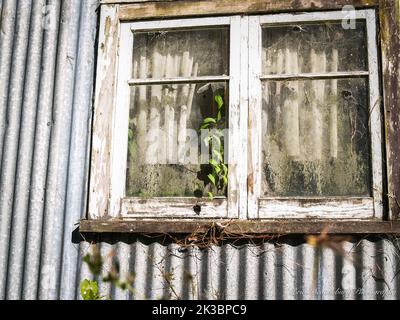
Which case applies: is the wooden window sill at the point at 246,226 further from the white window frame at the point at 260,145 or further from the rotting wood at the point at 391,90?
the rotting wood at the point at 391,90

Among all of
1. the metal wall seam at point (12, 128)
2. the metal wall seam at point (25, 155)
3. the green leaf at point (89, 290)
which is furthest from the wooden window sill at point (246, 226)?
the metal wall seam at point (12, 128)

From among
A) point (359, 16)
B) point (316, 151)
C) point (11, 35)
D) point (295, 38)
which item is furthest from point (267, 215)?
point (11, 35)

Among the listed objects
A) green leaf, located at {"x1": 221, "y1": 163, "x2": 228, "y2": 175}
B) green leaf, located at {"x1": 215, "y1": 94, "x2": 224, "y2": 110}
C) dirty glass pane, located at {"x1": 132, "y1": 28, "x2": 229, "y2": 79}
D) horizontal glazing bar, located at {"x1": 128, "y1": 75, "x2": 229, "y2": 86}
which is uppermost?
dirty glass pane, located at {"x1": 132, "y1": 28, "x2": 229, "y2": 79}

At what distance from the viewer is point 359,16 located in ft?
11.9

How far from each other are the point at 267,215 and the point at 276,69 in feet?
3.47

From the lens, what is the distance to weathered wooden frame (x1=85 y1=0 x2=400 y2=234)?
3309mm

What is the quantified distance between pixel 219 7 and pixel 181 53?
17.1 inches

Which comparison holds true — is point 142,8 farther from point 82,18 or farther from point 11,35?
point 11,35

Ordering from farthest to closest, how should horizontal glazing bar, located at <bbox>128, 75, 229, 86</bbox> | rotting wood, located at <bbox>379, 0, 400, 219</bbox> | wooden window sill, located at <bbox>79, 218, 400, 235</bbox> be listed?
1. horizontal glazing bar, located at <bbox>128, 75, 229, 86</bbox>
2. rotting wood, located at <bbox>379, 0, 400, 219</bbox>
3. wooden window sill, located at <bbox>79, 218, 400, 235</bbox>

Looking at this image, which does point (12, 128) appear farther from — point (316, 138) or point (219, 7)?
point (316, 138)

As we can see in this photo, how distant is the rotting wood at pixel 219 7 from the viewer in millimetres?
3646

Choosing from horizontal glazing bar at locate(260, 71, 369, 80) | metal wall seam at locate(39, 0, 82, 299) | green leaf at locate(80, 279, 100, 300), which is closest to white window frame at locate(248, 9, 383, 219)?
horizontal glazing bar at locate(260, 71, 369, 80)

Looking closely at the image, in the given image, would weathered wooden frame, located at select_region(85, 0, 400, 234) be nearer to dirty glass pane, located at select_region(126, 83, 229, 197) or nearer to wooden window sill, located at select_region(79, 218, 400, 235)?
wooden window sill, located at select_region(79, 218, 400, 235)

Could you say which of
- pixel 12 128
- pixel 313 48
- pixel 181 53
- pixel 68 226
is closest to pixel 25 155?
pixel 12 128
